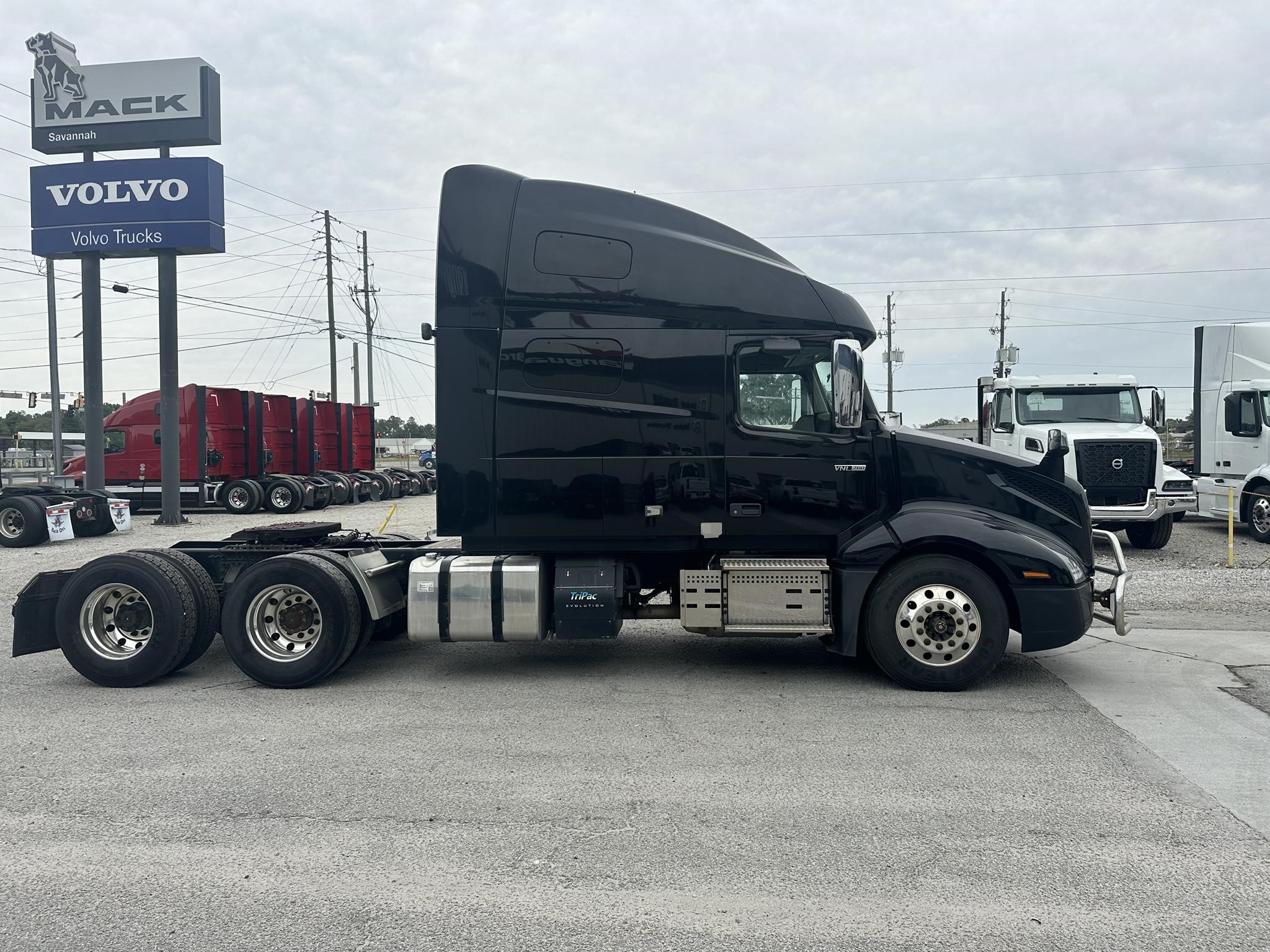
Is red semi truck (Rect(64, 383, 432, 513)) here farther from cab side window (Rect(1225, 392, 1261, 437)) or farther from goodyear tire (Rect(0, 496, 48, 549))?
cab side window (Rect(1225, 392, 1261, 437))

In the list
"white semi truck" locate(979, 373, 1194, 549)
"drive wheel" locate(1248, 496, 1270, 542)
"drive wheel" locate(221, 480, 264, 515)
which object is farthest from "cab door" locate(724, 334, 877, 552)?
"drive wheel" locate(221, 480, 264, 515)

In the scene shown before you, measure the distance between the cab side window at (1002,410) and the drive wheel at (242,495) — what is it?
60.7 ft

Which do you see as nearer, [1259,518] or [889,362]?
[1259,518]

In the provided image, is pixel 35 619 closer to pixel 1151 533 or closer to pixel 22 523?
pixel 22 523

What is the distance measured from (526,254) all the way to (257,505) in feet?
68.9

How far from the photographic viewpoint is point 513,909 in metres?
3.41

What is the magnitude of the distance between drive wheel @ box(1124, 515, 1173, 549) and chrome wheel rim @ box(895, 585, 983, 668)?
10.2 m

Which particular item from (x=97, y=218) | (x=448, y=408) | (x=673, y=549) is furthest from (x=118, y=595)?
(x=97, y=218)

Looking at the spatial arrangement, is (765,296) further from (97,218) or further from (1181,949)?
(97,218)

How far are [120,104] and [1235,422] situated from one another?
2455 centimetres

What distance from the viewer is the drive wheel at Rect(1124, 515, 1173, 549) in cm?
1506

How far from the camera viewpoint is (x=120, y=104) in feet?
72.5

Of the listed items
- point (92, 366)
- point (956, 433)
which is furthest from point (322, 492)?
point (956, 433)

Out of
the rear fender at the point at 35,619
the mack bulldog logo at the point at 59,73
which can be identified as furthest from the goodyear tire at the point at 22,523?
the rear fender at the point at 35,619
